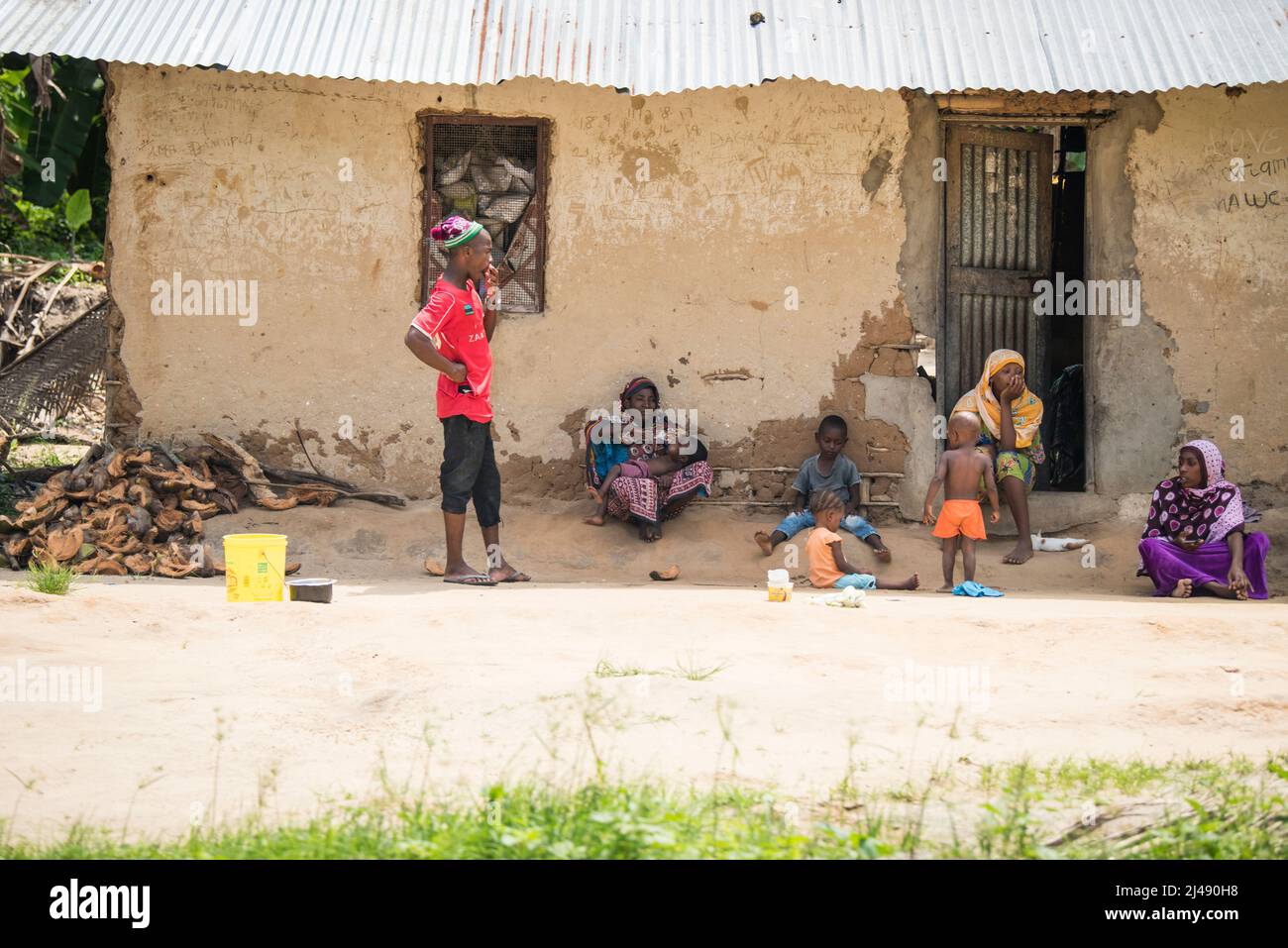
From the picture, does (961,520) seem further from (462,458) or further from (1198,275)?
(462,458)

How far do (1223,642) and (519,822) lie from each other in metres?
3.52

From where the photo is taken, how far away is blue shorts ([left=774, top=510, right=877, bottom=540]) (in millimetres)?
7855

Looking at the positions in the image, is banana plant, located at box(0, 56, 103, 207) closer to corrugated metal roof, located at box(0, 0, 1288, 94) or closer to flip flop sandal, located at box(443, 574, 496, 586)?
corrugated metal roof, located at box(0, 0, 1288, 94)

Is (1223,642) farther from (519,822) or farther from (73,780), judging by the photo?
(73,780)

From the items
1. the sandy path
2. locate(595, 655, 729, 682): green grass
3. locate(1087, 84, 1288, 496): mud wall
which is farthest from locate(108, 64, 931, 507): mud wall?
locate(595, 655, 729, 682): green grass

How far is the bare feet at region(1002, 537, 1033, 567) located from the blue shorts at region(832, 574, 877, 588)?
108 centimetres

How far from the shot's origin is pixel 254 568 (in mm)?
5844

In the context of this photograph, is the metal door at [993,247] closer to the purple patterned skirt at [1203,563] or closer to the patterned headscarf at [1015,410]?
the patterned headscarf at [1015,410]

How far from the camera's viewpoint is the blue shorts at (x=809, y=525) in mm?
7855

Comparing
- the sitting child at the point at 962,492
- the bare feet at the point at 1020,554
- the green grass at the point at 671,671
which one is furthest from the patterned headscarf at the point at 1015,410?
the green grass at the point at 671,671

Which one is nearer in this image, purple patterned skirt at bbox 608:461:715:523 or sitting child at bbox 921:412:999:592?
sitting child at bbox 921:412:999:592

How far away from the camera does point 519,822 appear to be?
2.96m

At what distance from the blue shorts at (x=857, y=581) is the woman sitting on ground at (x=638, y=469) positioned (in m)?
1.16
